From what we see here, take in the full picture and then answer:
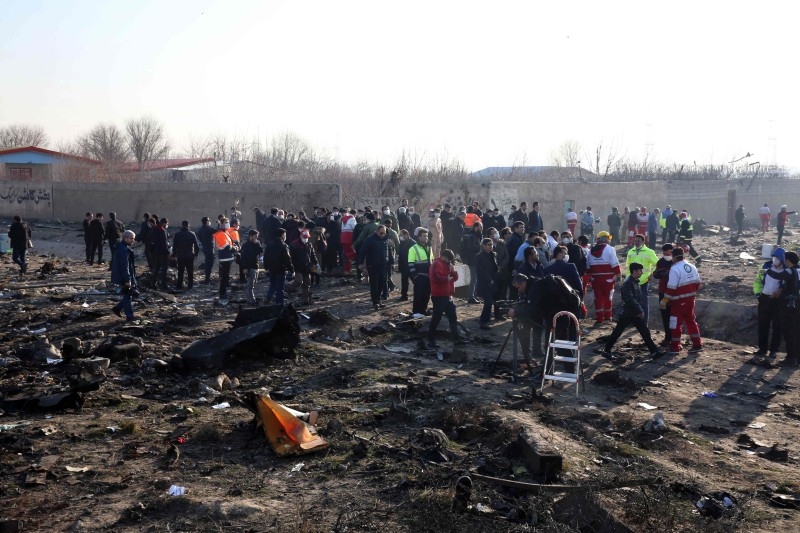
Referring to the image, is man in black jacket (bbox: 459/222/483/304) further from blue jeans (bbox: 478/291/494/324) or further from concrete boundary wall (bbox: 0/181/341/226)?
concrete boundary wall (bbox: 0/181/341/226)

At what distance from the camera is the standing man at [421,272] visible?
44.5 ft

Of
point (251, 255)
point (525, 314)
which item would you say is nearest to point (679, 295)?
point (525, 314)

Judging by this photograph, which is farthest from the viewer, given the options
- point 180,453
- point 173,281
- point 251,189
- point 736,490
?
point 251,189

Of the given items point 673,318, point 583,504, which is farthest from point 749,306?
point 583,504

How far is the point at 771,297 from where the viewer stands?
11.9 meters

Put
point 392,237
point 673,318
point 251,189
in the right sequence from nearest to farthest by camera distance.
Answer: point 673,318 → point 392,237 → point 251,189

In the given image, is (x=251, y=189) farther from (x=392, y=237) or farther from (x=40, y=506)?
(x=40, y=506)

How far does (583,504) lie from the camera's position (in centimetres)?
606

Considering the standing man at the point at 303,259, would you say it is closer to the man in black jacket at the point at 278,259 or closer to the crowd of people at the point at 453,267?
the crowd of people at the point at 453,267

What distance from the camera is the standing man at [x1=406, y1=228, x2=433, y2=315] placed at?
1357cm

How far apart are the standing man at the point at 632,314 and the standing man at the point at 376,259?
4.67 meters

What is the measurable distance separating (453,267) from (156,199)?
75.9 feet

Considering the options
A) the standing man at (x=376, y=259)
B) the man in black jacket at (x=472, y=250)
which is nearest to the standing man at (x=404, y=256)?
the standing man at (x=376, y=259)

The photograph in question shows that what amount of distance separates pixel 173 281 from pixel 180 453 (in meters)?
11.7
